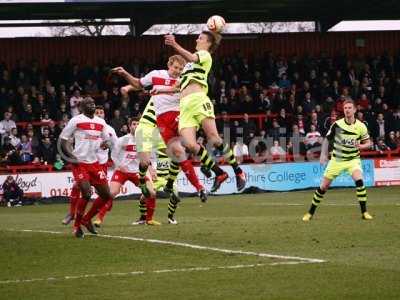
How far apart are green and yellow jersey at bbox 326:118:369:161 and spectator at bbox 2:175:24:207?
49.4 ft

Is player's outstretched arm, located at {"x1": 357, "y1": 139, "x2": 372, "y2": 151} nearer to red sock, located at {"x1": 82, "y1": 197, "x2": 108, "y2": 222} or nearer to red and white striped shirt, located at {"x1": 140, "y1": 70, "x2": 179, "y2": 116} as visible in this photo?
red and white striped shirt, located at {"x1": 140, "y1": 70, "x2": 179, "y2": 116}

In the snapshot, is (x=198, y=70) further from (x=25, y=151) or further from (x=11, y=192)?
(x=25, y=151)

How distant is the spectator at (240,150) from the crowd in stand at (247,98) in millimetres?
35

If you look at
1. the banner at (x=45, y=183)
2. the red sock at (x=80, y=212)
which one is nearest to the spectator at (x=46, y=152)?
the banner at (x=45, y=183)

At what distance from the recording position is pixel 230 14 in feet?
144

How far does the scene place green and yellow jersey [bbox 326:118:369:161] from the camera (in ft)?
62.6

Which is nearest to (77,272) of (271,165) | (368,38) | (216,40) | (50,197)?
(216,40)

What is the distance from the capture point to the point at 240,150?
35.1 metres

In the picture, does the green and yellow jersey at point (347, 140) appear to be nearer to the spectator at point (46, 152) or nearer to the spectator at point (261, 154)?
the spectator at point (46, 152)

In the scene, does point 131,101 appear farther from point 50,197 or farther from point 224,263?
point 224,263

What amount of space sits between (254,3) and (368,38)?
987cm

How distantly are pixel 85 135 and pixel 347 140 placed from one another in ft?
18.6

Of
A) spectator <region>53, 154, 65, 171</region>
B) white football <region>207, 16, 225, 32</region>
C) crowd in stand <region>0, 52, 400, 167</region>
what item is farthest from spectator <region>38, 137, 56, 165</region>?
white football <region>207, 16, 225, 32</region>

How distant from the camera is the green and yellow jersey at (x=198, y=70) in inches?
610
